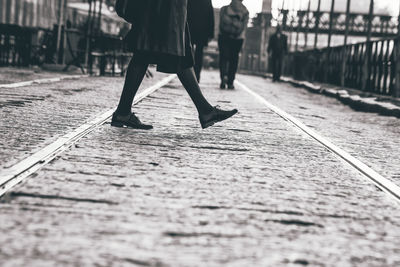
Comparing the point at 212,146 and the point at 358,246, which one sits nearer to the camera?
the point at 358,246

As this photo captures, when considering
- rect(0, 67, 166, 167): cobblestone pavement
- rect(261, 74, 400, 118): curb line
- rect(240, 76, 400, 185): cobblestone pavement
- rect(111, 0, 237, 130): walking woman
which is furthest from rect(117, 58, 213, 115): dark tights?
rect(261, 74, 400, 118): curb line

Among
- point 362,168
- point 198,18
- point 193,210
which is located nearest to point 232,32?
point 198,18

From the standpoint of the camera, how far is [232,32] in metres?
14.6

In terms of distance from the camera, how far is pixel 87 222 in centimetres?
271

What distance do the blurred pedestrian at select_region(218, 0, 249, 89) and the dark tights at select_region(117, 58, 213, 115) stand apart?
28.7 ft

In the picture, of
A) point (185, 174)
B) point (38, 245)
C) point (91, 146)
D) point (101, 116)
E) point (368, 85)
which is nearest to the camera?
point (38, 245)

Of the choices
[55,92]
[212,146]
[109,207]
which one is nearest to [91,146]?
[212,146]

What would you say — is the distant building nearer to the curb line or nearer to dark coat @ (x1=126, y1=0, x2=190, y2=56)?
the curb line

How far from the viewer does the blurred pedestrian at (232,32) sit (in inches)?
575

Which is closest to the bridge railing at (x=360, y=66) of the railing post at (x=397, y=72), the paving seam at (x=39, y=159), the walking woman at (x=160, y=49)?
the railing post at (x=397, y=72)

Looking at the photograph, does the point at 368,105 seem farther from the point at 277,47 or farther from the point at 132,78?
the point at 277,47

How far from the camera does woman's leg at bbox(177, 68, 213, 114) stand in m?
5.84

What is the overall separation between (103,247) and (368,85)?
14117mm

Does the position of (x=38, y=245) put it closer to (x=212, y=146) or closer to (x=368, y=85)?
(x=212, y=146)
